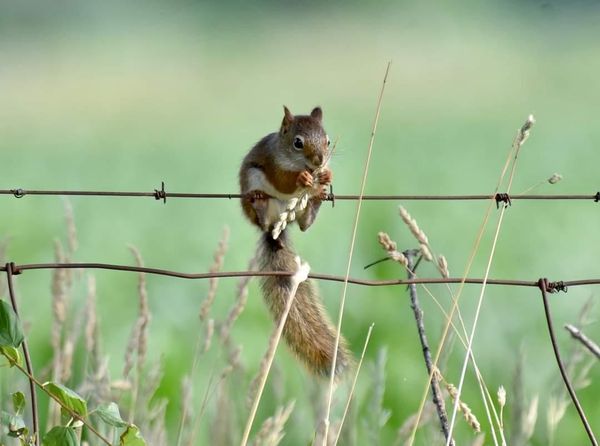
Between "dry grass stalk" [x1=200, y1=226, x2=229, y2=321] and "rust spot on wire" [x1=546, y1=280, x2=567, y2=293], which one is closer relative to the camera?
"rust spot on wire" [x1=546, y1=280, x2=567, y2=293]

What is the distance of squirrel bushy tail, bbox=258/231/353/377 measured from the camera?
4.08 ft

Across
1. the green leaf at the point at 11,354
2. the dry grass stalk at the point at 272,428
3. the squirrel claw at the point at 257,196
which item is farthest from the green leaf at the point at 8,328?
the squirrel claw at the point at 257,196

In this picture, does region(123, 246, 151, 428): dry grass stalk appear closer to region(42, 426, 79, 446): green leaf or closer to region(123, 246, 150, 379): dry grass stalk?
region(123, 246, 150, 379): dry grass stalk

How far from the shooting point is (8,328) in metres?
0.80

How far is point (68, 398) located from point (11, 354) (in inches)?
2.3

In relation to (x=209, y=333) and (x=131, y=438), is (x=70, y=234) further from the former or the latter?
(x=131, y=438)

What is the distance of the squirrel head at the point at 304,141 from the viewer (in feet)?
5.77

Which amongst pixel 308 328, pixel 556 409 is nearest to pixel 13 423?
pixel 308 328

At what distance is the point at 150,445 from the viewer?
1182 millimetres

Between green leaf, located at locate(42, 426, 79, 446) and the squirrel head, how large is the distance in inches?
38.2

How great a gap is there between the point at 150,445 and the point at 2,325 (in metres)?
0.43

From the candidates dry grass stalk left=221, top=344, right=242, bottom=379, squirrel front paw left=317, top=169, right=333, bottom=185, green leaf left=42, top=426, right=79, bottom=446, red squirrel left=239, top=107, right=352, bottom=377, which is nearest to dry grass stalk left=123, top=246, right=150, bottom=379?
dry grass stalk left=221, top=344, right=242, bottom=379

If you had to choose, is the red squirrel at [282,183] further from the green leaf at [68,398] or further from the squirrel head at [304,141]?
the green leaf at [68,398]

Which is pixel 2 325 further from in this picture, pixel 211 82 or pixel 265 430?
pixel 211 82
